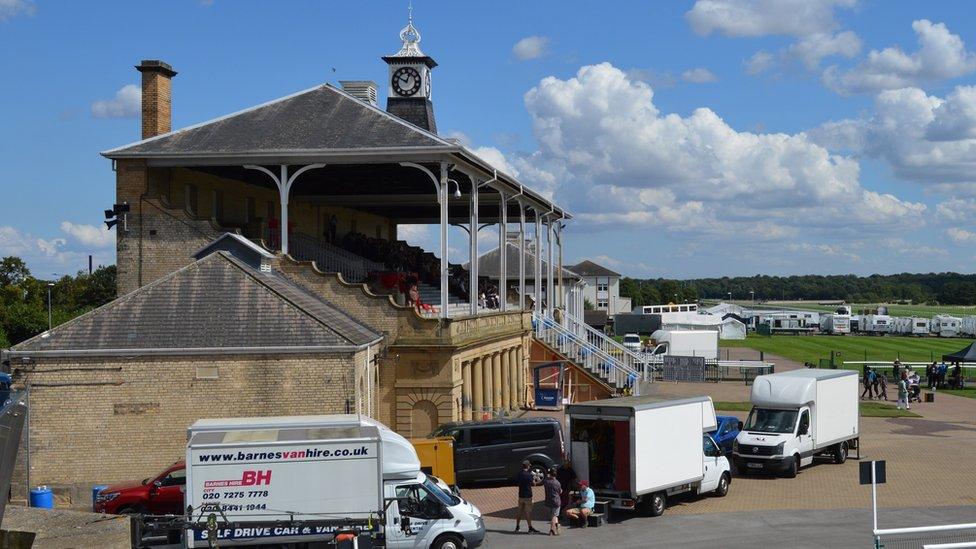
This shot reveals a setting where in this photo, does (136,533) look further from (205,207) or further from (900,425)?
(900,425)

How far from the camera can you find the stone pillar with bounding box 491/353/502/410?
39344 mm

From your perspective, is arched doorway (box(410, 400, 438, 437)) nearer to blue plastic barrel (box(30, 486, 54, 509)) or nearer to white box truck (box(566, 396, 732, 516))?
white box truck (box(566, 396, 732, 516))

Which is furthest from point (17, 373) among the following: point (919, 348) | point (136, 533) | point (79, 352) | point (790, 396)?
point (919, 348)

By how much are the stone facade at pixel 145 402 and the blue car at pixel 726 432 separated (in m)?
11.3

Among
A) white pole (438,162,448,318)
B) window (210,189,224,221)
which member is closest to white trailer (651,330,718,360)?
window (210,189,224,221)

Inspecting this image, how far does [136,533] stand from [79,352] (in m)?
7.95

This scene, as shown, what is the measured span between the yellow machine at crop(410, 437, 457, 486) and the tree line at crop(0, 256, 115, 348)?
150ft

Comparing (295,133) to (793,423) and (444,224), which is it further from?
(793,423)

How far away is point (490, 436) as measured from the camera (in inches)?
1094

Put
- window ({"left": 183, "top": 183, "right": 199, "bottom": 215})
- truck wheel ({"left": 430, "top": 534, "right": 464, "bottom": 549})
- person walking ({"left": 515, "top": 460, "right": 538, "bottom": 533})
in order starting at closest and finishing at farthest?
truck wheel ({"left": 430, "top": 534, "right": 464, "bottom": 549}) → person walking ({"left": 515, "top": 460, "right": 538, "bottom": 533}) → window ({"left": 183, "top": 183, "right": 199, "bottom": 215})

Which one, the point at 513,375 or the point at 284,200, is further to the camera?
the point at 513,375

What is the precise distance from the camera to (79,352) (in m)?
26.3

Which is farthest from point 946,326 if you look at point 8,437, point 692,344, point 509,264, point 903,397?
point 8,437

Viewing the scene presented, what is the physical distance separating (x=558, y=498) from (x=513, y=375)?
20498mm
